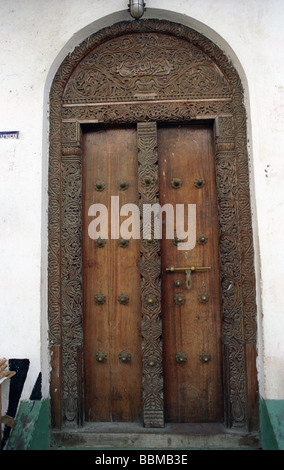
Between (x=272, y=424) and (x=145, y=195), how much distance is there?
1.77m

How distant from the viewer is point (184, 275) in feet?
8.97

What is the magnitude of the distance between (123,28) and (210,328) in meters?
2.41

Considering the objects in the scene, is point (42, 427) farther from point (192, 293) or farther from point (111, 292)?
point (192, 293)

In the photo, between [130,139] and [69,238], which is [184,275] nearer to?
[69,238]

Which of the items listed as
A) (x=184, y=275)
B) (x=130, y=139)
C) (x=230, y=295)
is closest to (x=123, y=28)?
(x=130, y=139)

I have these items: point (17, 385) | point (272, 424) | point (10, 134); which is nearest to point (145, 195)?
point (10, 134)

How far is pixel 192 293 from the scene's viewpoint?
2715mm

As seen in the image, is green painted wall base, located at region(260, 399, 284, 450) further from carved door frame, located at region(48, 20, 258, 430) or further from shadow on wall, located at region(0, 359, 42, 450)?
shadow on wall, located at region(0, 359, 42, 450)

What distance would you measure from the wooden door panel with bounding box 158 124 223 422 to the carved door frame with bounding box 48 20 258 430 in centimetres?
11

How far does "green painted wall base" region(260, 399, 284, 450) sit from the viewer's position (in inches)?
89.0

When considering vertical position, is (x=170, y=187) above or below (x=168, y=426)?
above

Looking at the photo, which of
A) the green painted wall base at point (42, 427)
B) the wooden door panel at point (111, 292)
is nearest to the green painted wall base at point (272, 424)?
the green painted wall base at point (42, 427)

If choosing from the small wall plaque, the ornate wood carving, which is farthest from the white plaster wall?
the ornate wood carving

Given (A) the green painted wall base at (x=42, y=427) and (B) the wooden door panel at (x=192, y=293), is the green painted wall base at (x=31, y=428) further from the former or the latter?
(B) the wooden door panel at (x=192, y=293)
